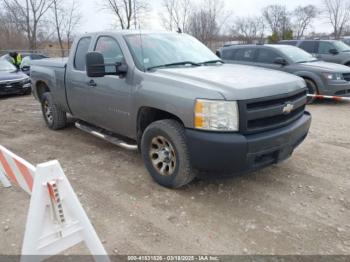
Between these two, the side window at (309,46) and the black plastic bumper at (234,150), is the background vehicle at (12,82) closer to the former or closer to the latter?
the black plastic bumper at (234,150)

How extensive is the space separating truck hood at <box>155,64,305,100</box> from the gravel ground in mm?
1171

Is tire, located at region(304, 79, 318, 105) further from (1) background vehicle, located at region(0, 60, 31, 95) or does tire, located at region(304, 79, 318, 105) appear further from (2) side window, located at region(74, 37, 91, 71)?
(1) background vehicle, located at region(0, 60, 31, 95)

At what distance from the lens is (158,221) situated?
3184 mm

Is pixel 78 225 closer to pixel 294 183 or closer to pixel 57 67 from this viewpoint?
pixel 294 183

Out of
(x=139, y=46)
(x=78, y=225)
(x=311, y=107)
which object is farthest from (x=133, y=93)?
(x=311, y=107)

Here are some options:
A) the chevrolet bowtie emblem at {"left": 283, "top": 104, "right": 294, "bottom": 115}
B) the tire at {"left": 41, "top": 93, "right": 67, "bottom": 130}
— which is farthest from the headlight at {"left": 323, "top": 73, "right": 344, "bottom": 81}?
the tire at {"left": 41, "top": 93, "right": 67, "bottom": 130}

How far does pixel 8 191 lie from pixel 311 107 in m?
7.32

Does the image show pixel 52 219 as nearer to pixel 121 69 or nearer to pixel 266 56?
pixel 121 69

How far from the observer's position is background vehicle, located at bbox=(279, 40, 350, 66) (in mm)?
11344

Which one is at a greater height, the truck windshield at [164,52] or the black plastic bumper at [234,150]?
the truck windshield at [164,52]

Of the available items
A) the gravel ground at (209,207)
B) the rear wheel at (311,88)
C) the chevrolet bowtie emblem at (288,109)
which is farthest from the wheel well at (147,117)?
the rear wheel at (311,88)

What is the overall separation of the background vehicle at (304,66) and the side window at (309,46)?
2.66 m

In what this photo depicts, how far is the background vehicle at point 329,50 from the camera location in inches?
447

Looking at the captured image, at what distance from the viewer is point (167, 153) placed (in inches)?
145
